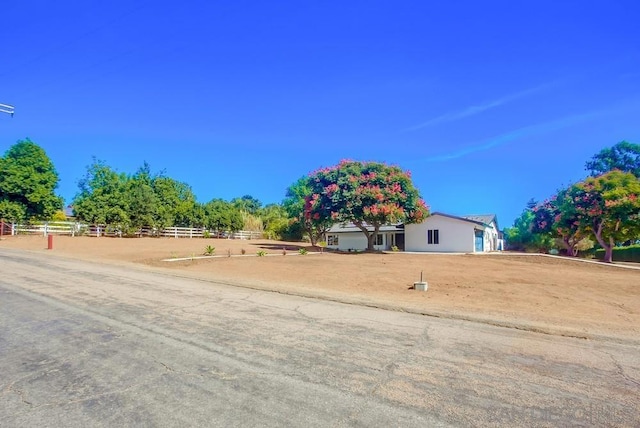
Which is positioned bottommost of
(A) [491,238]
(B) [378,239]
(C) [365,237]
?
(B) [378,239]

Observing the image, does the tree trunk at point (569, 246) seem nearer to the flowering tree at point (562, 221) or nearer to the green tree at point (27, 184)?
the flowering tree at point (562, 221)

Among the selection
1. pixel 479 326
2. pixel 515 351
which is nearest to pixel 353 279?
pixel 479 326

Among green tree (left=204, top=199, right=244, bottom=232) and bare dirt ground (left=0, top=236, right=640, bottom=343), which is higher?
green tree (left=204, top=199, right=244, bottom=232)

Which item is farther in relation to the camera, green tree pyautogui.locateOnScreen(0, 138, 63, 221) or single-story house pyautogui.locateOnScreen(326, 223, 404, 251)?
single-story house pyautogui.locateOnScreen(326, 223, 404, 251)

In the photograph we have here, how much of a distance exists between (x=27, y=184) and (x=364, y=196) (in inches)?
1213

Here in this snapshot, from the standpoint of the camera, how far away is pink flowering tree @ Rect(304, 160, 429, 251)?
3023 cm

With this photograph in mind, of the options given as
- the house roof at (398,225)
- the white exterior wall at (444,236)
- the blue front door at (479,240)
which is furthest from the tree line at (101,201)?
the blue front door at (479,240)

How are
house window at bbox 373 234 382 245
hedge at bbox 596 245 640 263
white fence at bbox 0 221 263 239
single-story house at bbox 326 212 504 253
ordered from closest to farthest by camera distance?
white fence at bbox 0 221 263 239, single-story house at bbox 326 212 504 253, hedge at bbox 596 245 640 263, house window at bbox 373 234 382 245

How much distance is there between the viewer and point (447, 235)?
1398 inches

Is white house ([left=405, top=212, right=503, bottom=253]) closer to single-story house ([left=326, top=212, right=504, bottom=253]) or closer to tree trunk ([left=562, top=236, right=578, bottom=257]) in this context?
single-story house ([left=326, top=212, right=504, bottom=253])

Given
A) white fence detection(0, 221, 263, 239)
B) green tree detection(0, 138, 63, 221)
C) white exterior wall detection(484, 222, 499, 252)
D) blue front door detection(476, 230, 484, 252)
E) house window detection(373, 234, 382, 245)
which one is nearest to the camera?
white fence detection(0, 221, 263, 239)

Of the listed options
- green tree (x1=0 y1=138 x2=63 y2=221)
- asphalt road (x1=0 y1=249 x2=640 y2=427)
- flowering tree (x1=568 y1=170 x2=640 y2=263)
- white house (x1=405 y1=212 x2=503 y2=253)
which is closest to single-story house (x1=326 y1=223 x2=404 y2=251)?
white house (x1=405 y1=212 x2=503 y2=253)

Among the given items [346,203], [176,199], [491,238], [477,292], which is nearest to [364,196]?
[346,203]

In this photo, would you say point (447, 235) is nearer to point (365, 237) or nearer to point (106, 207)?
point (365, 237)
